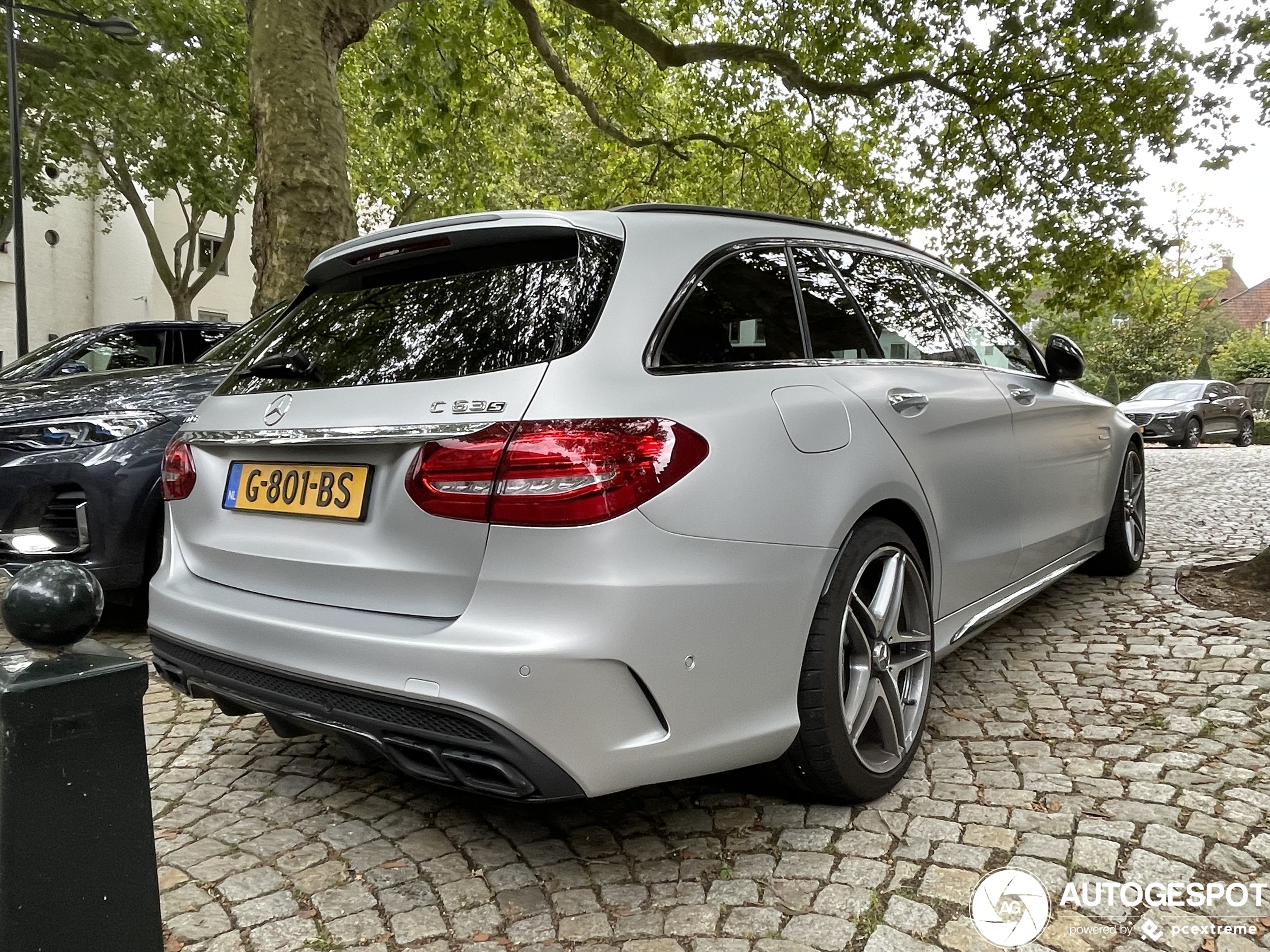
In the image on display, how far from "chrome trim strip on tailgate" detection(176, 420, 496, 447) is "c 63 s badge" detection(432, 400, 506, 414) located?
0.03 meters

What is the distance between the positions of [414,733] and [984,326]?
10.0 feet

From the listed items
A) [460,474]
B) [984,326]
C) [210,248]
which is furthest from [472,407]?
[210,248]

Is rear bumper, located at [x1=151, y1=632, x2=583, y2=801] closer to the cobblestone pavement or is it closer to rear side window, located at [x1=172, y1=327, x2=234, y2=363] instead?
the cobblestone pavement

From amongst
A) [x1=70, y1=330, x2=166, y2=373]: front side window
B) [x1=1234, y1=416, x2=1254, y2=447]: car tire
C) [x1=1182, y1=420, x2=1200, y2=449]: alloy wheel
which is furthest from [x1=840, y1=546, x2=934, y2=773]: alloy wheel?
[x1=1234, y1=416, x2=1254, y2=447]: car tire

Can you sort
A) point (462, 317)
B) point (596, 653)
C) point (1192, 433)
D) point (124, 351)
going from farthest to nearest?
point (1192, 433), point (124, 351), point (462, 317), point (596, 653)

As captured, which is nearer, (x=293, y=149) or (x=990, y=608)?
(x=990, y=608)

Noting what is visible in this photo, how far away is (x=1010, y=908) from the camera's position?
2217 mm

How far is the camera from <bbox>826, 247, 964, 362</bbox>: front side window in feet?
10.5

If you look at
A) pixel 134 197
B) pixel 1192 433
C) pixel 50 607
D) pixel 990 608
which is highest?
pixel 134 197

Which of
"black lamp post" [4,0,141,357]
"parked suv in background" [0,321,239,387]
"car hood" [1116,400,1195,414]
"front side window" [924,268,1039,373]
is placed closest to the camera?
"front side window" [924,268,1039,373]

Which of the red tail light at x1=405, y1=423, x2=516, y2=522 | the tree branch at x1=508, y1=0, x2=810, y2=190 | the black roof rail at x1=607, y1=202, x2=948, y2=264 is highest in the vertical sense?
the tree branch at x1=508, y1=0, x2=810, y2=190

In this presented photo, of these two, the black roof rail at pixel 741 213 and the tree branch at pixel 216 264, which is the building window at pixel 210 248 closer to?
the tree branch at pixel 216 264

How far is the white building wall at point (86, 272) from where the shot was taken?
85.7 ft

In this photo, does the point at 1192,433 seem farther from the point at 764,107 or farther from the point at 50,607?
the point at 50,607
